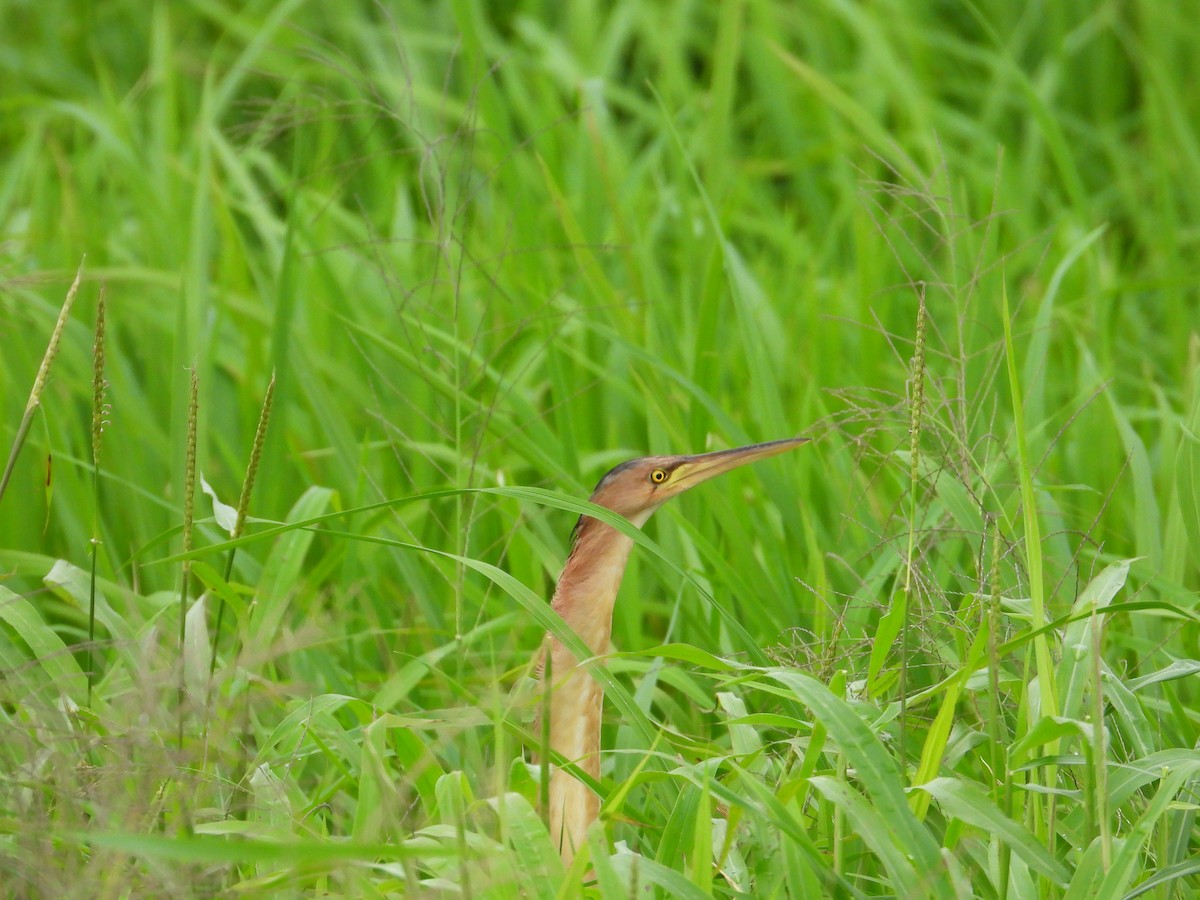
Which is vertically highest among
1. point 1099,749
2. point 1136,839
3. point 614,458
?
point 1099,749

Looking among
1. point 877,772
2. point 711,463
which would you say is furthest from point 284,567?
point 877,772

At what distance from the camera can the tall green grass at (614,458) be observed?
1.71 m

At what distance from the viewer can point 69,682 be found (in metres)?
2.09

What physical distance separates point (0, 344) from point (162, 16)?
1.56 metres

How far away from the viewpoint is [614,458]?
10.1 ft

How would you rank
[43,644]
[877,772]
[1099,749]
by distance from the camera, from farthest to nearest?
[43,644] → [877,772] → [1099,749]

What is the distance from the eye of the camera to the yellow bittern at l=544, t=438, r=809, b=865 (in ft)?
6.89

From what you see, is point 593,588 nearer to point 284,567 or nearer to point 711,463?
point 711,463

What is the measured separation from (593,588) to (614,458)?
3.22ft

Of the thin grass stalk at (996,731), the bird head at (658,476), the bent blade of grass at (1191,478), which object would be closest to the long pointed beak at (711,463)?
the bird head at (658,476)

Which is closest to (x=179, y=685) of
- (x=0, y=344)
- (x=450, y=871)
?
(x=450, y=871)

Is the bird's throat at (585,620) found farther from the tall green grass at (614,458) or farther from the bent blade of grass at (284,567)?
the bent blade of grass at (284,567)

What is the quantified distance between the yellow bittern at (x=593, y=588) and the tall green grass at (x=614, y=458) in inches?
3.7

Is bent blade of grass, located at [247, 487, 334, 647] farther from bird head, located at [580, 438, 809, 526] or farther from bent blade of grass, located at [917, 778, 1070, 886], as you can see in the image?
A: bent blade of grass, located at [917, 778, 1070, 886]
